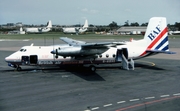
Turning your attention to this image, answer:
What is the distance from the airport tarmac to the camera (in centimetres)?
1598

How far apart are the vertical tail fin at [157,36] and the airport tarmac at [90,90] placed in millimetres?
4171

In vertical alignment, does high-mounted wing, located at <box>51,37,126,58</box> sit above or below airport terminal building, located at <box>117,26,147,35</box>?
below

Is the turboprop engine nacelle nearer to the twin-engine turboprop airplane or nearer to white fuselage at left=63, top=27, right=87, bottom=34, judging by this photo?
the twin-engine turboprop airplane

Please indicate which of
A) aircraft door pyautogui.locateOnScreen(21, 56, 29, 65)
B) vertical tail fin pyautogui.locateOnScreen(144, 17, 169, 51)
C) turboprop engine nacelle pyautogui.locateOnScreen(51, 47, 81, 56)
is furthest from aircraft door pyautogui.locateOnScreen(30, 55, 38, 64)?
vertical tail fin pyautogui.locateOnScreen(144, 17, 169, 51)

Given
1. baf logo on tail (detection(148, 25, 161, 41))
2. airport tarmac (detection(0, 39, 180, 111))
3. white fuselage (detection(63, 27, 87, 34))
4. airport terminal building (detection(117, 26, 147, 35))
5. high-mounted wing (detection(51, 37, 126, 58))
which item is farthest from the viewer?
airport terminal building (detection(117, 26, 147, 35))

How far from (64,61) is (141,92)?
12759mm

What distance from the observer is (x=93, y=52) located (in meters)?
28.8

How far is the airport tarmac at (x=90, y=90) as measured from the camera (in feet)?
52.4

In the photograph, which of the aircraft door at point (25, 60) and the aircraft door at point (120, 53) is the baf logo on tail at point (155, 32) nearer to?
the aircraft door at point (120, 53)

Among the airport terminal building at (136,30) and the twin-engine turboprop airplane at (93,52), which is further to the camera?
the airport terminal building at (136,30)

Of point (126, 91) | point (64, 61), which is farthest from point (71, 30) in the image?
point (126, 91)

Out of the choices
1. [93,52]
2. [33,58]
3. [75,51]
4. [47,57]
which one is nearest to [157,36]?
[93,52]

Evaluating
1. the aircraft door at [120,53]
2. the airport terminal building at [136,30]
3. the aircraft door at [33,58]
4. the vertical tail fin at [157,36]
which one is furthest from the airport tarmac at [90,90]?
the airport terminal building at [136,30]

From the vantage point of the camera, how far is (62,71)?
1186 inches
